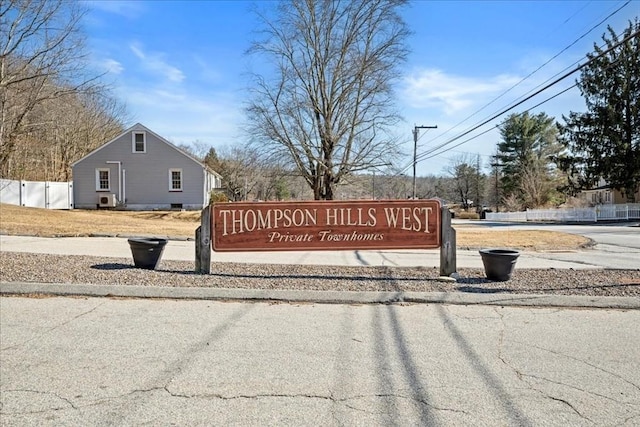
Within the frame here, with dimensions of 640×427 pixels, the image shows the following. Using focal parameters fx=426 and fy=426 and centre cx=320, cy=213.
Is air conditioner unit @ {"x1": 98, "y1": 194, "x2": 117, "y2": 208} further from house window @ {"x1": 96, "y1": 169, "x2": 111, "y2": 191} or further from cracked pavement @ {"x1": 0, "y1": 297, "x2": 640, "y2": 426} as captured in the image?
cracked pavement @ {"x1": 0, "y1": 297, "x2": 640, "y2": 426}

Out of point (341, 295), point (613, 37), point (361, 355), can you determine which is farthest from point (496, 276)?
point (613, 37)

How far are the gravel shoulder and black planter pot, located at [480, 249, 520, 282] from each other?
0.60 ft

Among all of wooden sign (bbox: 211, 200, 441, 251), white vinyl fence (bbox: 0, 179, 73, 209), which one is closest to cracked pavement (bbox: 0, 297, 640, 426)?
wooden sign (bbox: 211, 200, 441, 251)

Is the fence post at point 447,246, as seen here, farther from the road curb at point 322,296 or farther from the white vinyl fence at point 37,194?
the white vinyl fence at point 37,194

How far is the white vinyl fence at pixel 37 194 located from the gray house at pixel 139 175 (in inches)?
28.1

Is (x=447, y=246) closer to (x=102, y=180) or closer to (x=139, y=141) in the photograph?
(x=139, y=141)

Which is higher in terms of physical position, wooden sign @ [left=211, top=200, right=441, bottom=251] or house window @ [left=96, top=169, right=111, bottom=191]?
house window @ [left=96, top=169, right=111, bottom=191]

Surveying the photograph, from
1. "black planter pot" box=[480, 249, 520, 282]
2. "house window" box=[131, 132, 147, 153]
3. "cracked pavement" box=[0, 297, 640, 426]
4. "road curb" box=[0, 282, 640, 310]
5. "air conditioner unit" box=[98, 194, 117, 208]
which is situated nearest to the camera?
"cracked pavement" box=[0, 297, 640, 426]

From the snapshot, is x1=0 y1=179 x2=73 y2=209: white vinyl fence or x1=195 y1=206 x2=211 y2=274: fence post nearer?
x1=195 y1=206 x2=211 y2=274: fence post

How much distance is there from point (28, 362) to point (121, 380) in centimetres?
107

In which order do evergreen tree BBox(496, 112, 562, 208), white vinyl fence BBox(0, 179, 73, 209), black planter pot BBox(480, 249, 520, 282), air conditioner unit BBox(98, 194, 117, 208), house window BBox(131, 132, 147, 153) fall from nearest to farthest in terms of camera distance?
1. black planter pot BBox(480, 249, 520, 282)
2. white vinyl fence BBox(0, 179, 73, 209)
3. air conditioner unit BBox(98, 194, 117, 208)
4. house window BBox(131, 132, 147, 153)
5. evergreen tree BBox(496, 112, 562, 208)

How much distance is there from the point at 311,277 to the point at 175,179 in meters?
29.5

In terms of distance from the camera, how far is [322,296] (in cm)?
618

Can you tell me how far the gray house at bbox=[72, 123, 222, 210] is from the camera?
34062 mm
